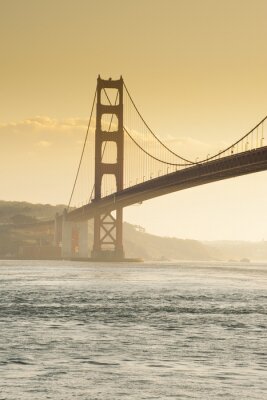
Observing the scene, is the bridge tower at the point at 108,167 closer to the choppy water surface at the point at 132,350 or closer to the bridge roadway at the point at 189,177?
the bridge roadway at the point at 189,177

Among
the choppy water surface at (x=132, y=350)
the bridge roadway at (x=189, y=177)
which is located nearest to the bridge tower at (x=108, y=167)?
the bridge roadway at (x=189, y=177)

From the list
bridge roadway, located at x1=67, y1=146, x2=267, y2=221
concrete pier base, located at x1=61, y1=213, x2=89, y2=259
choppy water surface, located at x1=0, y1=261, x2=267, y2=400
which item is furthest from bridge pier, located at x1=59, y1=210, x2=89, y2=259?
choppy water surface, located at x1=0, y1=261, x2=267, y2=400

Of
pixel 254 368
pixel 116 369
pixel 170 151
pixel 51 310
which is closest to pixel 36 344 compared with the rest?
pixel 116 369

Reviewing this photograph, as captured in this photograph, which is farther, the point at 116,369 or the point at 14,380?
the point at 116,369

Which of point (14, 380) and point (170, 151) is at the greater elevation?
point (170, 151)

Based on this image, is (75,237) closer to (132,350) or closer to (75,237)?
(75,237)

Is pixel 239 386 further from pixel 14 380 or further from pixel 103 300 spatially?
pixel 103 300

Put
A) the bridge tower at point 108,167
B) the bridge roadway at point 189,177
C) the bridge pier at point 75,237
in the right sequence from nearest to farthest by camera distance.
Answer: the bridge roadway at point 189,177, the bridge tower at point 108,167, the bridge pier at point 75,237

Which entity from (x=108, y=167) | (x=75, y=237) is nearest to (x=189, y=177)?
(x=108, y=167)

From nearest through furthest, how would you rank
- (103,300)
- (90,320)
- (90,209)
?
(90,320), (103,300), (90,209)
